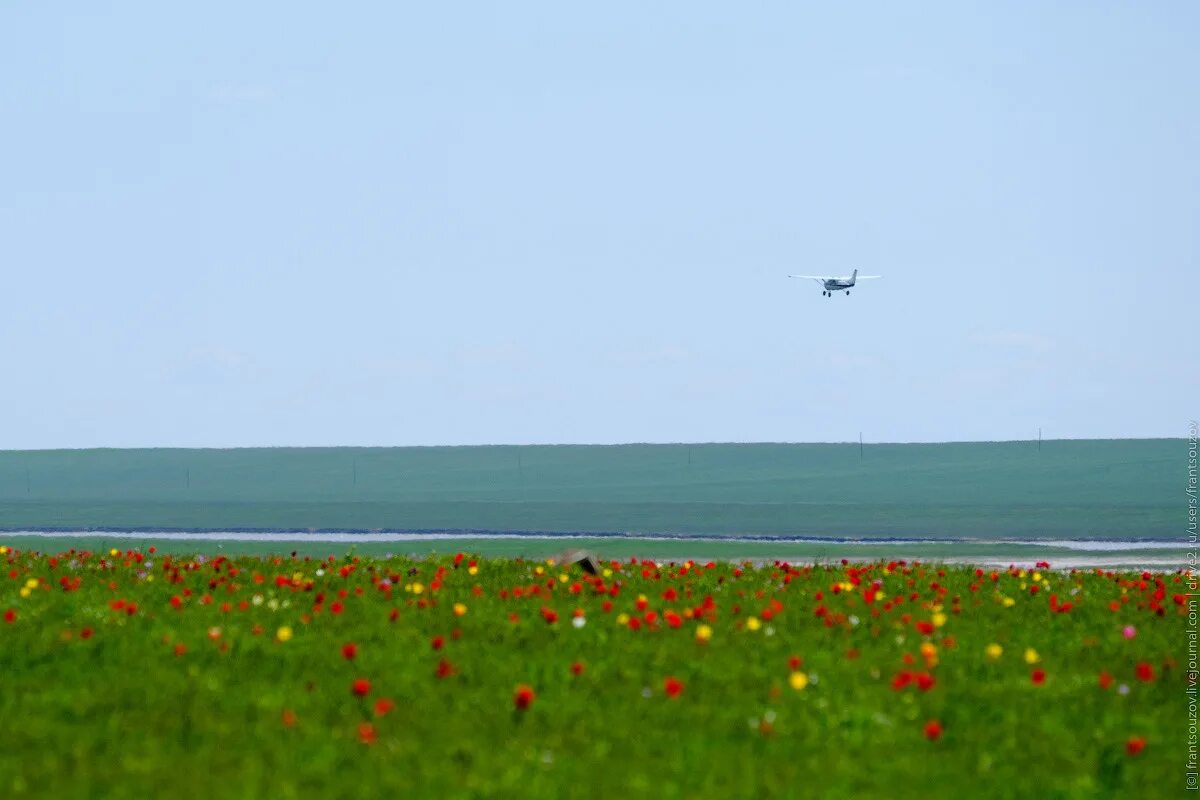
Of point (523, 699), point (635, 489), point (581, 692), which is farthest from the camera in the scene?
point (635, 489)

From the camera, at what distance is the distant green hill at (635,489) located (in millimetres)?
70812

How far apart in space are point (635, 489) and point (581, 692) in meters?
114

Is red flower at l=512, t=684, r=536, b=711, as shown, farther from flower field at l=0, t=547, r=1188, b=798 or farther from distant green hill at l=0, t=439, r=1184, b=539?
distant green hill at l=0, t=439, r=1184, b=539

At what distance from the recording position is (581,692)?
11.2 meters

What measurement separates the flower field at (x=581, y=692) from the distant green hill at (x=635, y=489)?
4515 cm

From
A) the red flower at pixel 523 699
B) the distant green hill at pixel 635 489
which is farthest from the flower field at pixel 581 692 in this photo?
the distant green hill at pixel 635 489

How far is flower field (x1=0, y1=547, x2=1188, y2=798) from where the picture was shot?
9.03m

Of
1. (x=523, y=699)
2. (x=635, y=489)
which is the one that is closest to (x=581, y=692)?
(x=523, y=699)

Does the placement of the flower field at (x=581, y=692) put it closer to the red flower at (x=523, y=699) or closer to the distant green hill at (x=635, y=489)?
the red flower at (x=523, y=699)

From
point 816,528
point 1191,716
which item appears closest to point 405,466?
point 816,528

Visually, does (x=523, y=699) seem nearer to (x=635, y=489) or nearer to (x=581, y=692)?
(x=581, y=692)

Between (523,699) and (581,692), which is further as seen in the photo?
(581,692)

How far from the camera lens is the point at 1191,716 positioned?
11.0 metres

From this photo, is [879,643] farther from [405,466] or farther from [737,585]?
[405,466]
